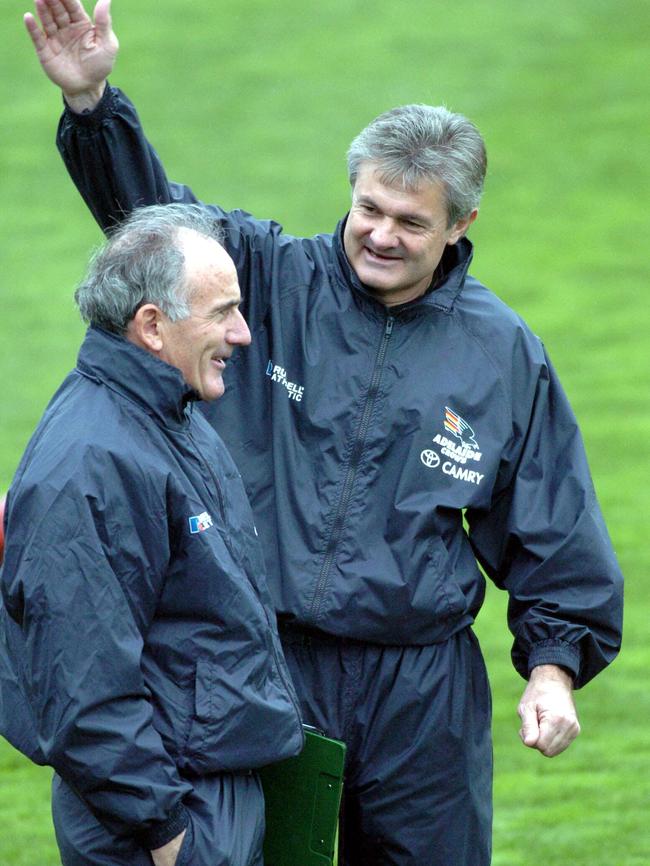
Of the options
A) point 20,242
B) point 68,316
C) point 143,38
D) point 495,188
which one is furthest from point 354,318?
point 143,38

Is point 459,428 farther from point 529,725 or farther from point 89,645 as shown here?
point 89,645

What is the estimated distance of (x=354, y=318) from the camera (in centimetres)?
321

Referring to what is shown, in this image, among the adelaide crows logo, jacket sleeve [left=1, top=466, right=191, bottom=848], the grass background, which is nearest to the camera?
jacket sleeve [left=1, top=466, right=191, bottom=848]

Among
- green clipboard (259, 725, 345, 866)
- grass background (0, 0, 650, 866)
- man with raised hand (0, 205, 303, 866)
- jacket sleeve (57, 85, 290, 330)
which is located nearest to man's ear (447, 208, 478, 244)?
jacket sleeve (57, 85, 290, 330)

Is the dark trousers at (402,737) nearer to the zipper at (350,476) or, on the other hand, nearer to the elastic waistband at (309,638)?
the elastic waistband at (309,638)

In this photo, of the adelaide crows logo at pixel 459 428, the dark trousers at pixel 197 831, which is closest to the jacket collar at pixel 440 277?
the adelaide crows logo at pixel 459 428

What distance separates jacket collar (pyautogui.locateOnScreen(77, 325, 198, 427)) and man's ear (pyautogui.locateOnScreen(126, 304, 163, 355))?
0.08 feet

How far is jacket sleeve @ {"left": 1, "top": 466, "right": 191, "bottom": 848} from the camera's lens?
98.3 inches

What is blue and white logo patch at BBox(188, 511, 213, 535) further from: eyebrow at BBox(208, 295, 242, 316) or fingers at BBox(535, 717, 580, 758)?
fingers at BBox(535, 717, 580, 758)

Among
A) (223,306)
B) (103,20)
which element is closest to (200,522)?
(223,306)

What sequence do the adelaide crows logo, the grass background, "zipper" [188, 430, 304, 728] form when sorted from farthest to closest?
Result: the grass background → the adelaide crows logo → "zipper" [188, 430, 304, 728]

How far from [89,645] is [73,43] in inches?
45.5

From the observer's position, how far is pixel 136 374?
265 cm

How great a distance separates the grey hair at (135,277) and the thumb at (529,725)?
1075 mm
